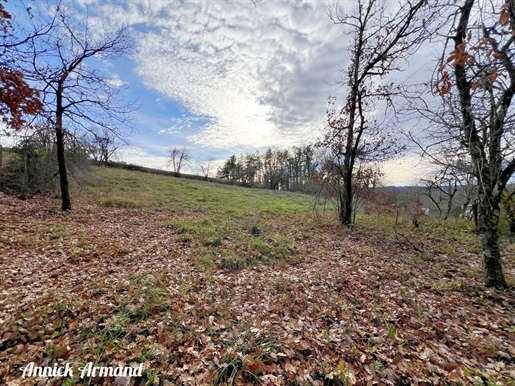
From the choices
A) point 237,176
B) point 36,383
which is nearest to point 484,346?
point 36,383

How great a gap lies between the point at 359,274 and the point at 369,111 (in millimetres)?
7181

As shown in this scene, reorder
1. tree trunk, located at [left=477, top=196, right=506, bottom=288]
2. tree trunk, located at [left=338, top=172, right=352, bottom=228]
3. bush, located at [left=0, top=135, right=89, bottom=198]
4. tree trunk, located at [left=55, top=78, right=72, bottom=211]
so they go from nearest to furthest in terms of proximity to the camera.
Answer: tree trunk, located at [left=477, top=196, right=506, bottom=288]
tree trunk, located at [left=55, top=78, right=72, bottom=211]
tree trunk, located at [left=338, top=172, right=352, bottom=228]
bush, located at [left=0, top=135, right=89, bottom=198]

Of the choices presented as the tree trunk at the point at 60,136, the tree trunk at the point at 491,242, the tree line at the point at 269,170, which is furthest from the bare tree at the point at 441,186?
the tree line at the point at 269,170

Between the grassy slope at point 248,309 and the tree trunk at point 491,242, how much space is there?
0.38 m

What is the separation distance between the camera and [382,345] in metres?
2.88

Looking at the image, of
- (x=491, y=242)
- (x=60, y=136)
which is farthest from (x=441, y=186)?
(x=60, y=136)

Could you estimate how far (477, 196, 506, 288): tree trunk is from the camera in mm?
4062

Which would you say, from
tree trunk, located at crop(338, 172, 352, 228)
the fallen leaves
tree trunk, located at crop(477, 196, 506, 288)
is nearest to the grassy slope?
the fallen leaves

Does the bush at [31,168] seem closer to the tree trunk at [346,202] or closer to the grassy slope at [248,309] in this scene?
the grassy slope at [248,309]

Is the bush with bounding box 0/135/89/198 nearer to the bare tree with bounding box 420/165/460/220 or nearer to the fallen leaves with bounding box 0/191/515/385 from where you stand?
the fallen leaves with bounding box 0/191/515/385

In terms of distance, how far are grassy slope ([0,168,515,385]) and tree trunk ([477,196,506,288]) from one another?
38 cm

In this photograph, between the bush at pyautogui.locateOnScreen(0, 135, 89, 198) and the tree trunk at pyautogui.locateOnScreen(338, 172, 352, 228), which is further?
the bush at pyautogui.locateOnScreen(0, 135, 89, 198)

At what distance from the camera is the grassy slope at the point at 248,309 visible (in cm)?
252

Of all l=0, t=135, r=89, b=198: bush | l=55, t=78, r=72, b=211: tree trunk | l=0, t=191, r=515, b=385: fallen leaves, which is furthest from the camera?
l=0, t=135, r=89, b=198: bush
